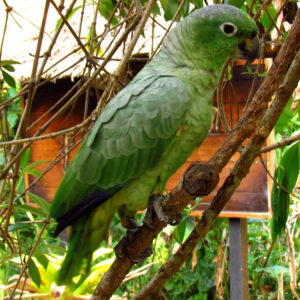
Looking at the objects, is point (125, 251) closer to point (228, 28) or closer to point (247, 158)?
point (247, 158)

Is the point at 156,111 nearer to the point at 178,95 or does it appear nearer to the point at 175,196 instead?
the point at 178,95

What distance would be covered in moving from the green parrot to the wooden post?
2.97 feet

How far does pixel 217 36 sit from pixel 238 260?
116 cm


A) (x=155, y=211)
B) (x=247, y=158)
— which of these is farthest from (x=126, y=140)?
(x=247, y=158)

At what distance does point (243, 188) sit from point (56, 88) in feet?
3.32

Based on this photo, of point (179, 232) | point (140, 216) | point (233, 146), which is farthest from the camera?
point (140, 216)

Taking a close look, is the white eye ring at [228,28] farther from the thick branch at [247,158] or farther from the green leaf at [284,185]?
the green leaf at [284,185]

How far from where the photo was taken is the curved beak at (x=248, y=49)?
0.90 meters

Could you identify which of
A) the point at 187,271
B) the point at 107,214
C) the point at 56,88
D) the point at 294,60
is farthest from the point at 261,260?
the point at 294,60

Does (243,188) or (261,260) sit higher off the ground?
(243,188)

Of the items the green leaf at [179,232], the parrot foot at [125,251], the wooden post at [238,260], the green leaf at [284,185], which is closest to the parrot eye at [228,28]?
the green leaf at [284,185]

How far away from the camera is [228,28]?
2.89ft

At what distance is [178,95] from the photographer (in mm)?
840

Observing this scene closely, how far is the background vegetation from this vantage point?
919 millimetres
